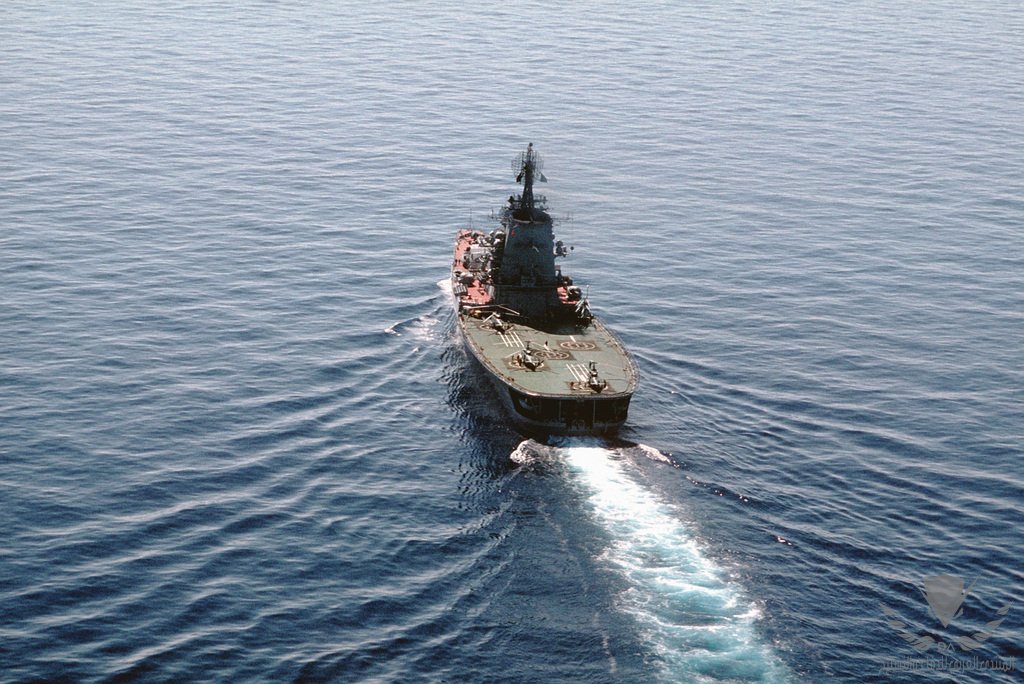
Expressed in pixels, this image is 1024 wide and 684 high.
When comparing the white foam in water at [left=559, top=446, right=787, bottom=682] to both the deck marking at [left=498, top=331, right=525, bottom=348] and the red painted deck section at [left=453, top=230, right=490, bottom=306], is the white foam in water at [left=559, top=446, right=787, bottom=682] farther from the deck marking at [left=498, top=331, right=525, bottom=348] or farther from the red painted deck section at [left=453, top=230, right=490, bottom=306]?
the red painted deck section at [left=453, top=230, right=490, bottom=306]

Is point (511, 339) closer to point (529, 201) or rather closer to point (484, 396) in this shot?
point (484, 396)

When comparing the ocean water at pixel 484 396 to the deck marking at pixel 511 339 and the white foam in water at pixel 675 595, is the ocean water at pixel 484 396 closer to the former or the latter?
the white foam in water at pixel 675 595

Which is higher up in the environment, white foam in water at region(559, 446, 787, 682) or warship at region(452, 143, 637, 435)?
warship at region(452, 143, 637, 435)

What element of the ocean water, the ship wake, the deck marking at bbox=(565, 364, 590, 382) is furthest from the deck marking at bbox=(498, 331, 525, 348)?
the ship wake

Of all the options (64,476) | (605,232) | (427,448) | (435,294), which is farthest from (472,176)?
(64,476)

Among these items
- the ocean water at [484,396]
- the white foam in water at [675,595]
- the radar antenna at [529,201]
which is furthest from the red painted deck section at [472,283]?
the white foam in water at [675,595]

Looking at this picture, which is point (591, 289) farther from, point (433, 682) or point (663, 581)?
point (433, 682)

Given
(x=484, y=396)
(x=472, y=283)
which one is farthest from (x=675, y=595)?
(x=472, y=283)
